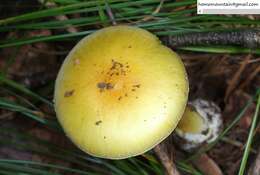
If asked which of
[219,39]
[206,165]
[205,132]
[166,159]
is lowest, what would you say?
[206,165]

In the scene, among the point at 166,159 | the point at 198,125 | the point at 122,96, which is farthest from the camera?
the point at 198,125

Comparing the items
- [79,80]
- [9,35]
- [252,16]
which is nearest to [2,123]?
[9,35]

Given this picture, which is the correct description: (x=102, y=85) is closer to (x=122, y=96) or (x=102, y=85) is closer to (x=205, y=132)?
(x=122, y=96)

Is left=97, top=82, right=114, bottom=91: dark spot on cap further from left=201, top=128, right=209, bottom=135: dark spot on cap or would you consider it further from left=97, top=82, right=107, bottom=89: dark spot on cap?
left=201, top=128, right=209, bottom=135: dark spot on cap

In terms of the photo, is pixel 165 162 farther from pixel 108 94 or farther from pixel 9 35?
pixel 9 35

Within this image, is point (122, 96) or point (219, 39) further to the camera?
point (219, 39)

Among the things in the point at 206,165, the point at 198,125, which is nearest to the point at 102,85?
the point at 198,125

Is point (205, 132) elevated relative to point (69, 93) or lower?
lower

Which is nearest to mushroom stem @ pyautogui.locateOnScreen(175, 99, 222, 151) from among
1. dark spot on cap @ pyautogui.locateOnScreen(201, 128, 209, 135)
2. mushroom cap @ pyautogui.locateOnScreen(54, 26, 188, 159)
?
dark spot on cap @ pyautogui.locateOnScreen(201, 128, 209, 135)
